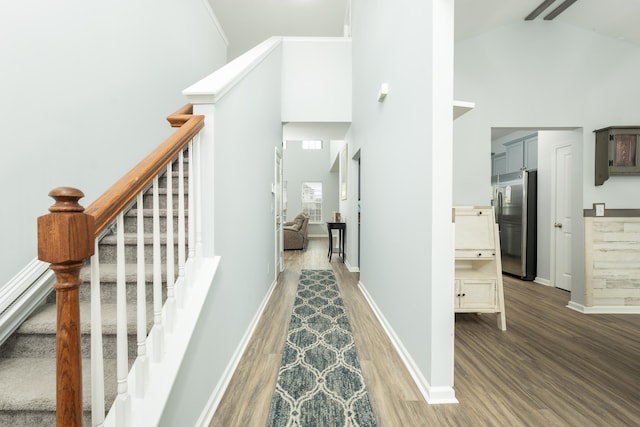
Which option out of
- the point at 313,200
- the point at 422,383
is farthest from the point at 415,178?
the point at 313,200

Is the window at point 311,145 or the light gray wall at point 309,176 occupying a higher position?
the window at point 311,145

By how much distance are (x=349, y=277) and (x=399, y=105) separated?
2.85 meters

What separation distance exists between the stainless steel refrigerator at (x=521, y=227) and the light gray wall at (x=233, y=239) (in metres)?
3.98

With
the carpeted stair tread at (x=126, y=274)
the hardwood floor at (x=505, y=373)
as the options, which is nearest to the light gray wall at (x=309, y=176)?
the hardwood floor at (x=505, y=373)

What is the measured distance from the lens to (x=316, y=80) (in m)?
4.21

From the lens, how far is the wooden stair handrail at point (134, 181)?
0.78 m

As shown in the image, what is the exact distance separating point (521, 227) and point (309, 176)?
24.2 feet

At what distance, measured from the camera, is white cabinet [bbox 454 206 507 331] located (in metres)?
2.47

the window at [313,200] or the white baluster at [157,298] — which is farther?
the window at [313,200]

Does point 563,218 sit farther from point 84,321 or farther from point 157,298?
point 84,321

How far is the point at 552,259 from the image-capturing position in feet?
12.8

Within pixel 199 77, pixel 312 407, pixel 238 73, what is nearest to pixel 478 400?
pixel 312 407

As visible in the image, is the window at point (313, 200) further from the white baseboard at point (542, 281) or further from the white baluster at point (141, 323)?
the white baluster at point (141, 323)

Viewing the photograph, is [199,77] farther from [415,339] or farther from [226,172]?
[415,339]
